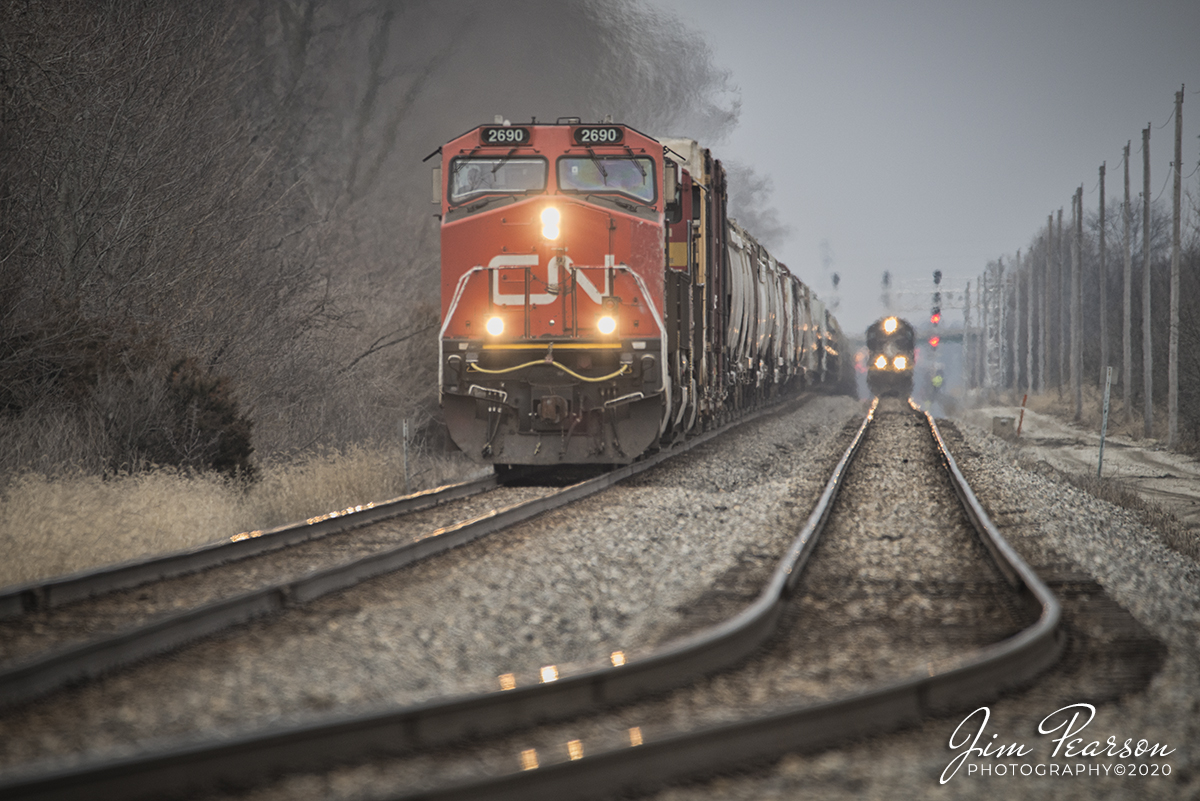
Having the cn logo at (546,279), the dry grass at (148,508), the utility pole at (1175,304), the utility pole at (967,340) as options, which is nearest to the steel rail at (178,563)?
the dry grass at (148,508)

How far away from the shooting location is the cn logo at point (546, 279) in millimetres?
11758

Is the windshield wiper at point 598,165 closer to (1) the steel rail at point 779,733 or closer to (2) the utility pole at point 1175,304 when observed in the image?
(1) the steel rail at point 779,733

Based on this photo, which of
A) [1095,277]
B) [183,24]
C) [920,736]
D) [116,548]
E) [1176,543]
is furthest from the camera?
[1095,277]

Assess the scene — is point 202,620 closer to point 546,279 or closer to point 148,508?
point 148,508

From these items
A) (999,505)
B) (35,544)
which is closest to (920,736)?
(35,544)

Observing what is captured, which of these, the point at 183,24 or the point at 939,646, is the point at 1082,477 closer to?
the point at 939,646

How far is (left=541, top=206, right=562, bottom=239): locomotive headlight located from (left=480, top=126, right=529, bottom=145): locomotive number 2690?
892mm

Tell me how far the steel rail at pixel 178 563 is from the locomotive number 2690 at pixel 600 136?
4.54 meters

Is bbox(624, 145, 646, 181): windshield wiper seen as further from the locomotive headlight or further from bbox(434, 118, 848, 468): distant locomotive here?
the locomotive headlight

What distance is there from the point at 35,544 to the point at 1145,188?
96.5 ft

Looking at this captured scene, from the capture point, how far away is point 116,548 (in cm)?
788

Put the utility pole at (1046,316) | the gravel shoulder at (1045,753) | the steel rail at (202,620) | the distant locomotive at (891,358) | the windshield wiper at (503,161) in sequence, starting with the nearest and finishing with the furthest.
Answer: the gravel shoulder at (1045,753)
the steel rail at (202,620)
the windshield wiper at (503,161)
the distant locomotive at (891,358)
the utility pole at (1046,316)

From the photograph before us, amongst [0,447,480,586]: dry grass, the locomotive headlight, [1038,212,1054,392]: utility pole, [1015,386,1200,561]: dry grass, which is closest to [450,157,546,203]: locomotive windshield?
the locomotive headlight

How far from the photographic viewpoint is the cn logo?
463 inches
